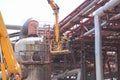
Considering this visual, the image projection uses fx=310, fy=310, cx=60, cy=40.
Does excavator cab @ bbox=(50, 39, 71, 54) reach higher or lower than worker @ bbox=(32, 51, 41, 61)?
higher

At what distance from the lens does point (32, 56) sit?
2541 centimetres

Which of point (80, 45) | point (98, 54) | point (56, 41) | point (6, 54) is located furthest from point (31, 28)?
point (6, 54)

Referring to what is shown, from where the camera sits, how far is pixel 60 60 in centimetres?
3081

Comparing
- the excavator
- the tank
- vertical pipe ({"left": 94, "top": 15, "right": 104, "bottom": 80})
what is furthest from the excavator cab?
vertical pipe ({"left": 94, "top": 15, "right": 104, "bottom": 80})

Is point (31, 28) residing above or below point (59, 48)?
above

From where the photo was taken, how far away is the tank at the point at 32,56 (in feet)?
81.7

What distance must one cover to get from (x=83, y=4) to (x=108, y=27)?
119 inches

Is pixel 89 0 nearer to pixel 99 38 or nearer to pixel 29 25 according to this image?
pixel 99 38

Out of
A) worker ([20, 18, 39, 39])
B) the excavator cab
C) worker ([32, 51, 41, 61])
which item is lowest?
worker ([32, 51, 41, 61])

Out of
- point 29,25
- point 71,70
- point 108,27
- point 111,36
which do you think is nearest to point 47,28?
point 29,25

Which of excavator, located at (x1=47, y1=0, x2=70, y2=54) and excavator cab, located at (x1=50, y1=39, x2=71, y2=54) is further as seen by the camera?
excavator, located at (x1=47, y1=0, x2=70, y2=54)

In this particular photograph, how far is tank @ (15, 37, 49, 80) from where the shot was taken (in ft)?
81.7

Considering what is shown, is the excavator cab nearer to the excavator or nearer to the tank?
the excavator

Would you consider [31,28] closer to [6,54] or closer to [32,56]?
[32,56]
